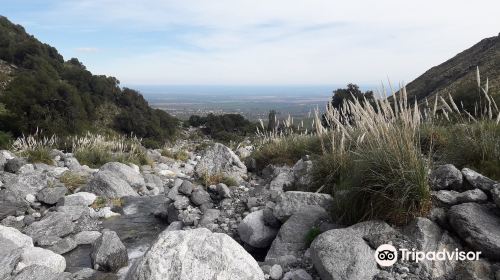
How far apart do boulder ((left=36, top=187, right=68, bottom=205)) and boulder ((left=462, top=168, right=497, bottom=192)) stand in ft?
24.6

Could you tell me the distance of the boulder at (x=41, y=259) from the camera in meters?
5.21

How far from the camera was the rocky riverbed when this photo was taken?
3.86 meters

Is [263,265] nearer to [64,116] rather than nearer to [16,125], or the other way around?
[16,125]

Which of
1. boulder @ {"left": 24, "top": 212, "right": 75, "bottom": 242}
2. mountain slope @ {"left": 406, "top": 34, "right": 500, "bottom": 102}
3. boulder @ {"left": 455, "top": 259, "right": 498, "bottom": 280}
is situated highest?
mountain slope @ {"left": 406, "top": 34, "right": 500, "bottom": 102}

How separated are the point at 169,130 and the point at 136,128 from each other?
344cm

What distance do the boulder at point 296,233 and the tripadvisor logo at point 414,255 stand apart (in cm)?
108

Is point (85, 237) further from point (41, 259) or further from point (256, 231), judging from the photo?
point (256, 231)

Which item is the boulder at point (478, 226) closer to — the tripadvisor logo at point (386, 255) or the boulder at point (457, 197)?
the boulder at point (457, 197)

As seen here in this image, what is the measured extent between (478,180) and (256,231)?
113 inches

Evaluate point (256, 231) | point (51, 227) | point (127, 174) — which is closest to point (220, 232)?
point (256, 231)

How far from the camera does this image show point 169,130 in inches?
1449

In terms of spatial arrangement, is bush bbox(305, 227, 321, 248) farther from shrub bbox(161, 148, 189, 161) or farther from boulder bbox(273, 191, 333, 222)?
shrub bbox(161, 148, 189, 161)

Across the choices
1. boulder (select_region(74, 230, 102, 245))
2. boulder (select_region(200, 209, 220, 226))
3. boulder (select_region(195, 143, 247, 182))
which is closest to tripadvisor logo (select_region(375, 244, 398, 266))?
boulder (select_region(200, 209, 220, 226))

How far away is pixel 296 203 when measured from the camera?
5629mm
